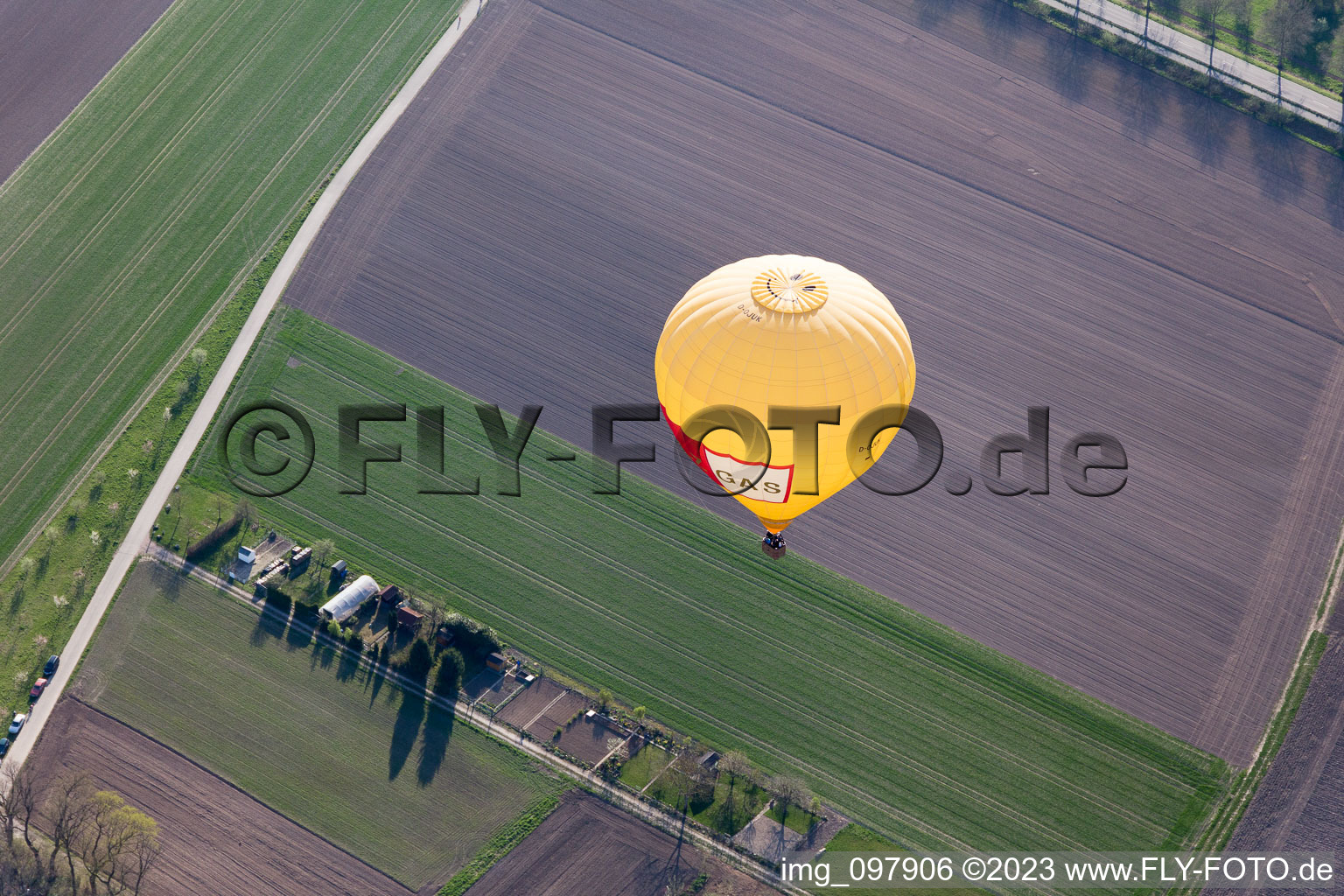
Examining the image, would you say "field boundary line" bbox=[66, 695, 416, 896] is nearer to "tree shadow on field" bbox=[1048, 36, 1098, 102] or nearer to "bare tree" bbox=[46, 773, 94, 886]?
"bare tree" bbox=[46, 773, 94, 886]

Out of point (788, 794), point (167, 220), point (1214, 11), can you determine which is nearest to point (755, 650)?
point (788, 794)

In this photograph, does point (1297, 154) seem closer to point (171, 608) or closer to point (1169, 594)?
point (1169, 594)

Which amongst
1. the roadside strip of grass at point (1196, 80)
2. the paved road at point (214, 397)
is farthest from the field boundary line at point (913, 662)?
the roadside strip of grass at point (1196, 80)

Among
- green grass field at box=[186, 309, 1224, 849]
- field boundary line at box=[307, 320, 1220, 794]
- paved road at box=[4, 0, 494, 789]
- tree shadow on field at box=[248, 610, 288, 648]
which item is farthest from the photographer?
tree shadow on field at box=[248, 610, 288, 648]

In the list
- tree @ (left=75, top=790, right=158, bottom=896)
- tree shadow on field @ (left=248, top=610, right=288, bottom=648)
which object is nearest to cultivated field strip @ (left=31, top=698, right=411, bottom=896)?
tree @ (left=75, top=790, right=158, bottom=896)

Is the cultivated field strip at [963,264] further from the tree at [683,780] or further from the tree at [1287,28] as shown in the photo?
the tree at [683,780]

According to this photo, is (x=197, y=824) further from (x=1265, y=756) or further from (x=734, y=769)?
(x=1265, y=756)

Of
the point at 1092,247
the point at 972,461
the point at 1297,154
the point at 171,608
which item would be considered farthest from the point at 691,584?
the point at 1297,154
